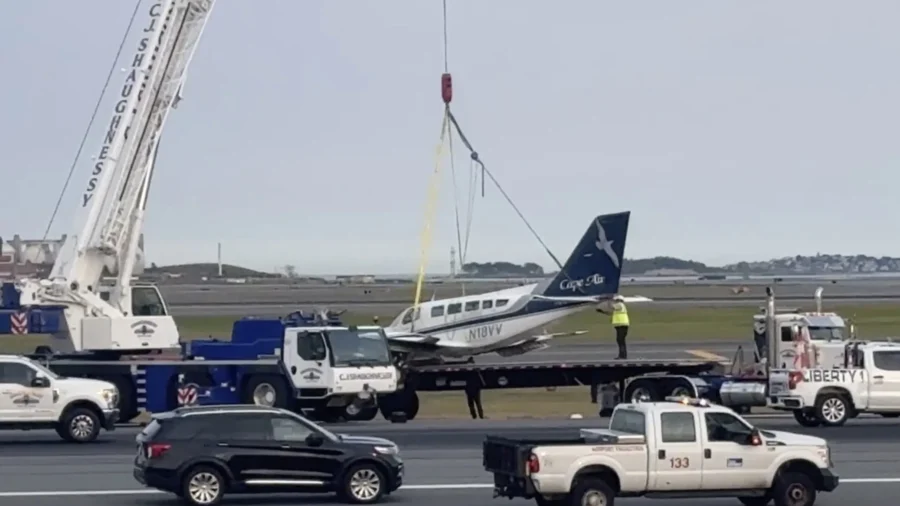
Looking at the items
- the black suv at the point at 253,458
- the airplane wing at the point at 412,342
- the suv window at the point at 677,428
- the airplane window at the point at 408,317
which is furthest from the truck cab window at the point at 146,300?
the suv window at the point at 677,428

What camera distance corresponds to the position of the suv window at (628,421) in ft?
63.3

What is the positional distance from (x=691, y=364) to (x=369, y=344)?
759 cm

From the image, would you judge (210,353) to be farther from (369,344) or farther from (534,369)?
(534,369)

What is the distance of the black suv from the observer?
19922 millimetres

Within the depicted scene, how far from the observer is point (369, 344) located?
109ft

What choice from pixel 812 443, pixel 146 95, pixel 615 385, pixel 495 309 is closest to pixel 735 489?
pixel 812 443

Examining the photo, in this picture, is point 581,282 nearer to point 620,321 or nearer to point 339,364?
point 620,321

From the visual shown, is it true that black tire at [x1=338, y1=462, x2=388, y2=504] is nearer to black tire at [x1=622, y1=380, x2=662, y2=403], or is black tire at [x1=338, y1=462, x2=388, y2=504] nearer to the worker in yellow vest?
black tire at [x1=622, y1=380, x2=662, y2=403]

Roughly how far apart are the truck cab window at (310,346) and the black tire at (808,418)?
10.5m

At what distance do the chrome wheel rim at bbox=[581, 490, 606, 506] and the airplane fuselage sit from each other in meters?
24.4

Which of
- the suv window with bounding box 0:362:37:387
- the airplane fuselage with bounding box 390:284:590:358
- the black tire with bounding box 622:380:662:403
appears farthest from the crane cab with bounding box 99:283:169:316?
the black tire with bounding box 622:380:662:403

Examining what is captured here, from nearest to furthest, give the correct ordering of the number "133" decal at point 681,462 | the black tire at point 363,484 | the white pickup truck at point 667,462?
the white pickup truck at point 667,462 → the number "133" decal at point 681,462 → the black tire at point 363,484

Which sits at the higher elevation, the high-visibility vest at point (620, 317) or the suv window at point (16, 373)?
the high-visibility vest at point (620, 317)

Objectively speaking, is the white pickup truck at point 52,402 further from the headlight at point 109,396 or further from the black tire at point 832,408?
the black tire at point 832,408
